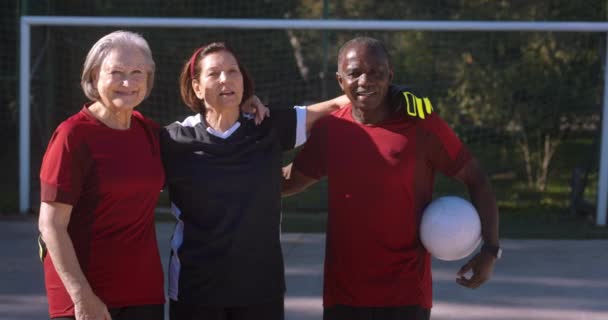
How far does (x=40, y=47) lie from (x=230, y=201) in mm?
6914

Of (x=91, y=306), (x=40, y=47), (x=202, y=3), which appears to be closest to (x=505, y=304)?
(x=91, y=306)

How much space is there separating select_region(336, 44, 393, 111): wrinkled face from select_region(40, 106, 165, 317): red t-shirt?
78cm

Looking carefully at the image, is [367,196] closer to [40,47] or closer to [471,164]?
[471,164]

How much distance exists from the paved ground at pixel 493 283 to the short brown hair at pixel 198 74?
227 cm

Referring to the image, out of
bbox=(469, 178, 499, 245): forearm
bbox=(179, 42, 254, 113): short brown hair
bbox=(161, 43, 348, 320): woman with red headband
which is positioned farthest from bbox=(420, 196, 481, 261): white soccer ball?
bbox=(179, 42, 254, 113): short brown hair

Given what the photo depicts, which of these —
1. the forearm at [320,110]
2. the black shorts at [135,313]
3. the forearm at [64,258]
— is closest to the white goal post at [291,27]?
the forearm at [320,110]

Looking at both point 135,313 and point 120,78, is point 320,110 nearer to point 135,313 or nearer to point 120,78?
point 120,78

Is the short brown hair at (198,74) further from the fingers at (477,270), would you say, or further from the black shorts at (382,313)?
the fingers at (477,270)

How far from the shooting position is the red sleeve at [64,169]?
9.21 ft

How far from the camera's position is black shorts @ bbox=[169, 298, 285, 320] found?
3.15 metres

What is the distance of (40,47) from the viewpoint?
9.33 m

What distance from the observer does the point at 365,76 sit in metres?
3.13

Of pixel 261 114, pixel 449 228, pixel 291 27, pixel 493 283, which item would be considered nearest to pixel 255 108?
pixel 261 114

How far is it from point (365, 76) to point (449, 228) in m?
0.65
